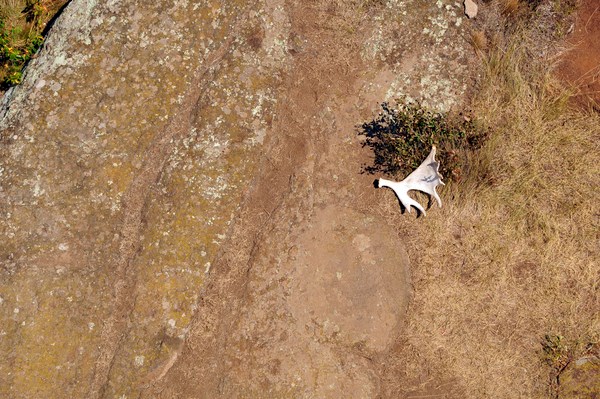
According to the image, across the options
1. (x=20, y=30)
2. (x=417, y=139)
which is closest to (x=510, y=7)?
(x=417, y=139)

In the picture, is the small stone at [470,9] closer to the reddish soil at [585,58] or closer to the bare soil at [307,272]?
the reddish soil at [585,58]

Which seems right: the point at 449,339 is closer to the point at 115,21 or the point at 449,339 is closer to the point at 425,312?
the point at 425,312

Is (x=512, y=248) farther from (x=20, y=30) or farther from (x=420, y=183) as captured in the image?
(x=20, y=30)

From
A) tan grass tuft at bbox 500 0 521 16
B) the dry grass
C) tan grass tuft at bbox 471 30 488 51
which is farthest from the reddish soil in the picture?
tan grass tuft at bbox 471 30 488 51

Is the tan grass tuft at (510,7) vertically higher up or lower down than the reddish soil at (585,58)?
higher up

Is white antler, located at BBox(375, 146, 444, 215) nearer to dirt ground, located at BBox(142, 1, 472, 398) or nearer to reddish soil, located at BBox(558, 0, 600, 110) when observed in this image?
dirt ground, located at BBox(142, 1, 472, 398)

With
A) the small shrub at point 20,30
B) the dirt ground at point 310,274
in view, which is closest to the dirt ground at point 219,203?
the dirt ground at point 310,274

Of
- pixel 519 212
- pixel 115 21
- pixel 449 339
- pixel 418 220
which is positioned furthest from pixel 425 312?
pixel 115 21

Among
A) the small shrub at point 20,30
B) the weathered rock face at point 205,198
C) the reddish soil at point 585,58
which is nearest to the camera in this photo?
the weathered rock face at point 205,198
